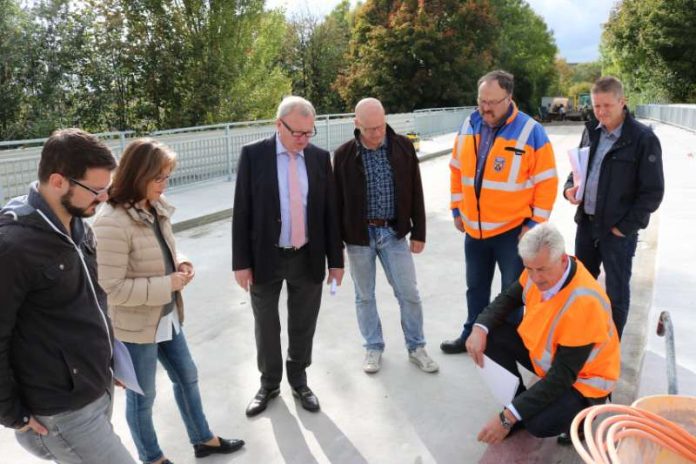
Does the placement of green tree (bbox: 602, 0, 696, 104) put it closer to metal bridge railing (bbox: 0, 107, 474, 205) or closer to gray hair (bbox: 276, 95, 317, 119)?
metal bridge railing (bbox: 0, 107, 474, 205)

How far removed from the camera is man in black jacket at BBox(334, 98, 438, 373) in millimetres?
3602

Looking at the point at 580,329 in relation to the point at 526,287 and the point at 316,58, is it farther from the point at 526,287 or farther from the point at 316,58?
the point at 316,58

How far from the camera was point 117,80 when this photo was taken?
51.2 ft

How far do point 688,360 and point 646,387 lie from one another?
0.58m

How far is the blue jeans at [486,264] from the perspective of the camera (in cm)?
379

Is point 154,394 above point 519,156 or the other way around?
the other way around

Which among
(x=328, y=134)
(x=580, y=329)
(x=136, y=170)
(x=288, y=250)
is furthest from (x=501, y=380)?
(x=328, y=134)

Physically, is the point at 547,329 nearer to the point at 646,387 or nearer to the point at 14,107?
the point at 646,387

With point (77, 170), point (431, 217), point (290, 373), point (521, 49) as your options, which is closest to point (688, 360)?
A: point (290, 373)

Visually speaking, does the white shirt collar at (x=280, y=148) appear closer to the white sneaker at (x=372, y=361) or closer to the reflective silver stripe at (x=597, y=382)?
the white sneaker at (x=372, y=361)

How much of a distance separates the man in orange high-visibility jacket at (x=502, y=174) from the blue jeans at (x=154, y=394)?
77.2 inches

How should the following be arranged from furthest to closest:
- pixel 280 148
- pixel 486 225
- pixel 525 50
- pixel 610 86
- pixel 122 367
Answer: pixel 525 50 < pixel 486 225 < pixel 610 86 < pixel 280 148 < pixel 122 367

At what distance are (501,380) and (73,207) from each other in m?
2.26

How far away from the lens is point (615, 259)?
12.1ft
